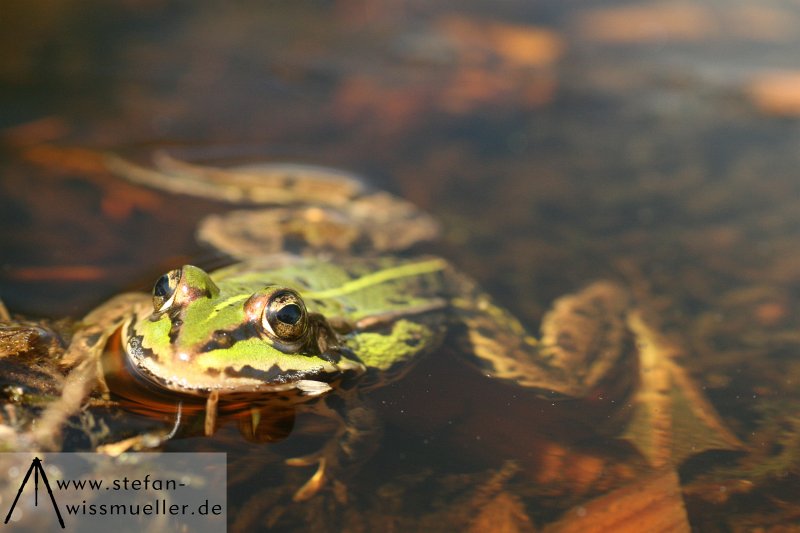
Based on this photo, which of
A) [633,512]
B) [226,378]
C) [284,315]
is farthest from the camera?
[284,315]

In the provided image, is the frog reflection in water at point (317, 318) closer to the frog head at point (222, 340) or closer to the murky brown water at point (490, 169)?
the frog head at point (222, 340)

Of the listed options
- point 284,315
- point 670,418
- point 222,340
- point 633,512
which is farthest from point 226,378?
point 670,418

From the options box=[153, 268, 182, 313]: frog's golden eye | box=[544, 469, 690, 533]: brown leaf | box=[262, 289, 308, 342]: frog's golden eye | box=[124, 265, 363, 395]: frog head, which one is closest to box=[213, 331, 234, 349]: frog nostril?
box=[124, 265, 363, 395]: frog head

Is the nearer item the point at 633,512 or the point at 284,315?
the point at 633,512

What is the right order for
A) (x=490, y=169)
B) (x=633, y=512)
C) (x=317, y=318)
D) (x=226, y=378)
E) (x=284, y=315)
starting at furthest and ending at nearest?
(x=490, y=169)
(x=317, y=318)
(x=284, y=315)
(x=226, y=378)
(x=633, y=512)

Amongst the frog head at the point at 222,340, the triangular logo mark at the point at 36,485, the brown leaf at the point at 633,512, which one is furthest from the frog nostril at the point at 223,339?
the brown leaf at the point at 633,512

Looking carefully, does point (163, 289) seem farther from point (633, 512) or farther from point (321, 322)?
point (633, 512)
